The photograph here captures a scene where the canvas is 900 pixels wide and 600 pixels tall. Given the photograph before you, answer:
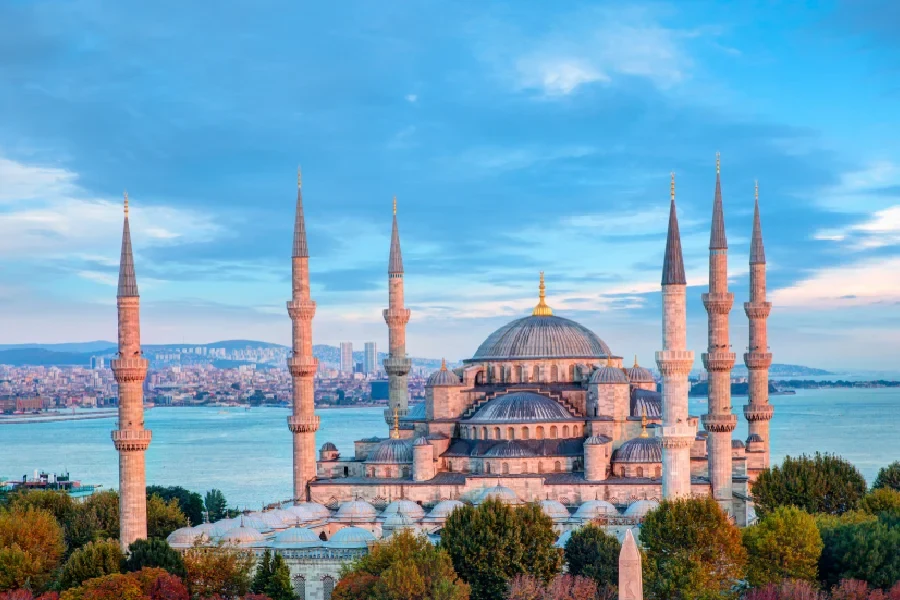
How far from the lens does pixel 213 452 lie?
4178 inches

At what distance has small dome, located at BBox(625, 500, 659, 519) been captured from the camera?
3484 centimetres

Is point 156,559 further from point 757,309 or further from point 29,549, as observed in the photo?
point 757,309

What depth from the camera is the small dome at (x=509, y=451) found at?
3819 cm

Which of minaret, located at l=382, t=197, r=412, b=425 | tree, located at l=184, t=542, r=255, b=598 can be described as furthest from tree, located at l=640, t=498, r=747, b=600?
minaret, located at l=382, t=197, r=412, b=425

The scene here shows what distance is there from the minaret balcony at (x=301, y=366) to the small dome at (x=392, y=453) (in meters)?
3.35

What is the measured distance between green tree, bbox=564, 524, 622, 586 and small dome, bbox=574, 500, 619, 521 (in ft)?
10.4

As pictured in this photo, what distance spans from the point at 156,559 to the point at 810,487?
1768 cm

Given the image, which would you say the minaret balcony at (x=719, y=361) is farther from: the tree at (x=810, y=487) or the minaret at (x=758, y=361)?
the minaret at (x=758, y=361)

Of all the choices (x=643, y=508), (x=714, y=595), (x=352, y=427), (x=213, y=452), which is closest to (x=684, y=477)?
(x=643, y=508)

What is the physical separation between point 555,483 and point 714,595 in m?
10.7

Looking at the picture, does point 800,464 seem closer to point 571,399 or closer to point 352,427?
point 571,399

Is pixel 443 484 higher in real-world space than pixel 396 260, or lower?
lower

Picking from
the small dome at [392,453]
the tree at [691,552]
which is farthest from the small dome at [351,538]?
the tree at [691,552]

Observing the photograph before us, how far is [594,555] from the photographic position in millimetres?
30266
